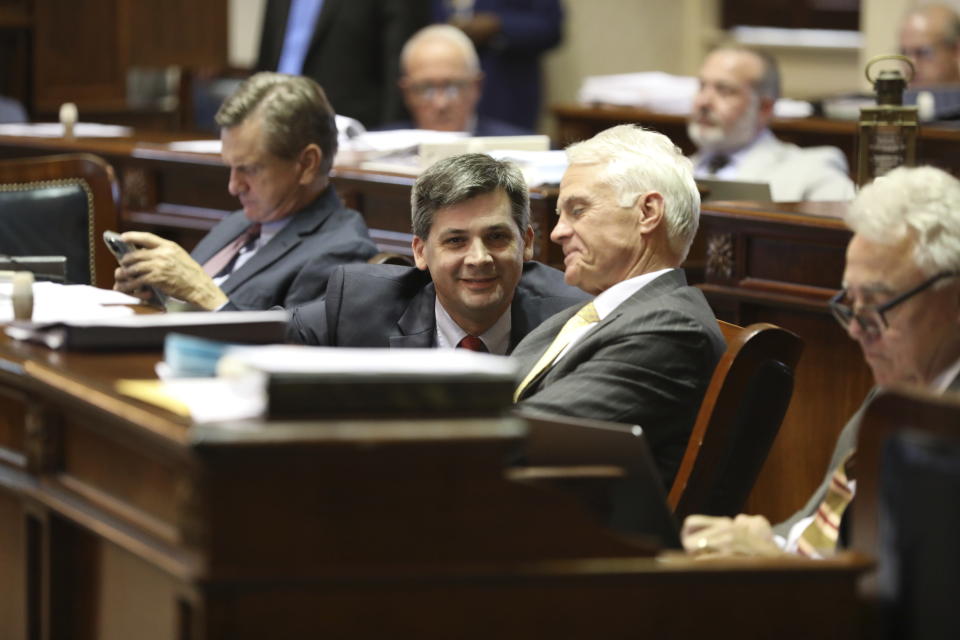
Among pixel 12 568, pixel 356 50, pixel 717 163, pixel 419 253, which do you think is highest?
pixel 356 50

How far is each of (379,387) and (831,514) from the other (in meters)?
0.88

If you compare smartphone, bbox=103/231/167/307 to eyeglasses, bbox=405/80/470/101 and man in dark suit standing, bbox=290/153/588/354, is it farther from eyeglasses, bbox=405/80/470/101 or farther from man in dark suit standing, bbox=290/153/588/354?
eyeglasses, bbox=405/80/470/101

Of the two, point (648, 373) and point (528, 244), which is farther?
point (528, 244)

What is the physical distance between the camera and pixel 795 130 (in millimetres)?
6281

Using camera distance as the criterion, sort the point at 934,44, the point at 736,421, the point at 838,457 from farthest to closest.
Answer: the point at 934,44
the point at 736,421
the point at 838,457

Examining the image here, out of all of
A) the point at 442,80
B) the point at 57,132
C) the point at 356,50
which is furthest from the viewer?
the point at 356,50

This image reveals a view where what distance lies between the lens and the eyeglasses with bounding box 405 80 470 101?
5742 millimetres

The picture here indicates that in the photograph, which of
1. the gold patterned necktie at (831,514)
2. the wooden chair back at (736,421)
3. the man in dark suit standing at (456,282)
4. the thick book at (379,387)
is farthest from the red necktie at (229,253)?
the thick book at (379,387)

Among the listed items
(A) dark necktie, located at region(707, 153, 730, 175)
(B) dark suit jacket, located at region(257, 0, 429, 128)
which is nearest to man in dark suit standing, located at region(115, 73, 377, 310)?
(A) dark necktie, located at region(707, 153, 730, 175)

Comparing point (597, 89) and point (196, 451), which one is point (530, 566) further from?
point (597, 89)

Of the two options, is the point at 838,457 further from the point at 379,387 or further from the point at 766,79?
the point at 766,79

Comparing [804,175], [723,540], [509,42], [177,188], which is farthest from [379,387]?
[509,42]

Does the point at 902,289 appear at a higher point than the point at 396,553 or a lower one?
higher

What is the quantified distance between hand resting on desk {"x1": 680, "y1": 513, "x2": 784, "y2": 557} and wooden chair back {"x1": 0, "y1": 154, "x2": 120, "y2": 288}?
2.36 metres
